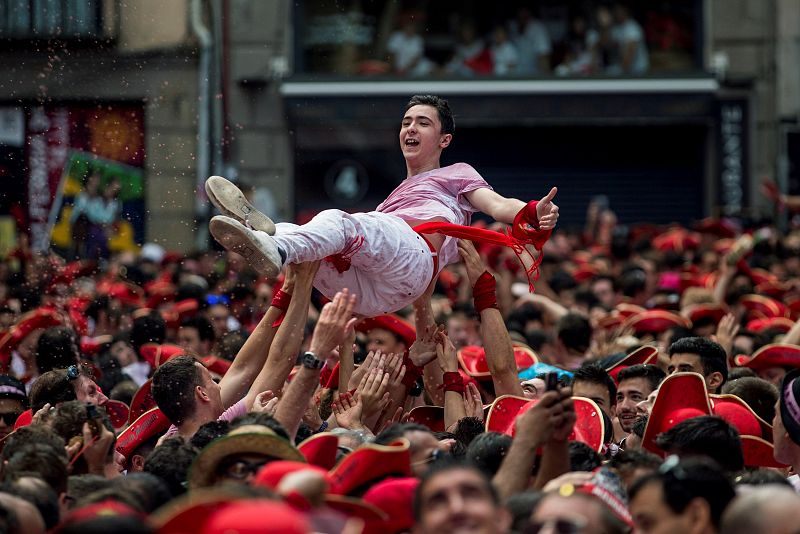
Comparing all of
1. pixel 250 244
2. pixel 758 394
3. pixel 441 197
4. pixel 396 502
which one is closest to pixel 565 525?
pixel 396 502

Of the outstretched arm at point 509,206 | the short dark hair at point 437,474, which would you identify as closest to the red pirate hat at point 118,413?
the outstretched arm at point 509,206

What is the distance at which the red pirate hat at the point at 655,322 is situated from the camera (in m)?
10.4

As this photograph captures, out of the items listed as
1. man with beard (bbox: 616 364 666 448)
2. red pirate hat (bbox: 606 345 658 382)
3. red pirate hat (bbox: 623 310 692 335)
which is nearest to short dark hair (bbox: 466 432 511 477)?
man with beard (bbox: 616 364 666 448)

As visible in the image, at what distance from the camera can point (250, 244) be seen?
6355mm

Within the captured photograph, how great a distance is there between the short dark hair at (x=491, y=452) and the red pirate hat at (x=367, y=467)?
53 centimetres

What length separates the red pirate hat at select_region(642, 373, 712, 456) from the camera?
627 centimetres

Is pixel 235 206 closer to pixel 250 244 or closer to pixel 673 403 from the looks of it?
pixel 250 244

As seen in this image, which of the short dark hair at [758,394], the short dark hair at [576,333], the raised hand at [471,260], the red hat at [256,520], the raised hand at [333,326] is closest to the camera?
the red hat at [256,520]

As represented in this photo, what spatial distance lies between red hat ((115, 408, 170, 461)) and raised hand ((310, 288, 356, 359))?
1.25m

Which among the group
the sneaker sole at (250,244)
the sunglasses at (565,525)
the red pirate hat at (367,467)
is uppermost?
the sneaker sole at (250,244)

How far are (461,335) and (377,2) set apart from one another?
1374 centimetres

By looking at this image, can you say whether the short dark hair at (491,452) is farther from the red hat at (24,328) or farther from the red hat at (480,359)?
the red hat at (24,328)

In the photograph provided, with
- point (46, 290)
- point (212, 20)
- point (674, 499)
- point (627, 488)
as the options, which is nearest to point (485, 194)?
point (627, 488)

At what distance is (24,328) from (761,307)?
5.90 metres
